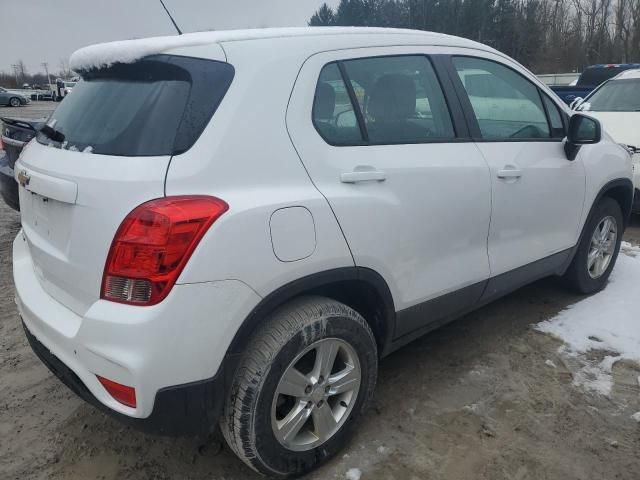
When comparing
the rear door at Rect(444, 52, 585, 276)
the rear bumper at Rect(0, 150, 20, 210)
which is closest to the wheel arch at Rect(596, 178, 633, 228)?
the rear door at Rect(444, 52, 585, 276)

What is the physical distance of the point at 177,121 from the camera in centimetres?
193

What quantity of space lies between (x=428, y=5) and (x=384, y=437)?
130ft

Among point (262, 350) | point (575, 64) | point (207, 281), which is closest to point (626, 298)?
point (262, 350)

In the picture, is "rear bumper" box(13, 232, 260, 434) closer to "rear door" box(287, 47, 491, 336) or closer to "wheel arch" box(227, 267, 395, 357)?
"wheel arch" box(227, 267, 395, 357)

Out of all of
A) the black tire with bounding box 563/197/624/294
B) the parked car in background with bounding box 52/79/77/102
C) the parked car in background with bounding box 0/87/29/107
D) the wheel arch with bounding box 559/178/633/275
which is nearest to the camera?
the parked car in background with bounding box 52/79/77/102

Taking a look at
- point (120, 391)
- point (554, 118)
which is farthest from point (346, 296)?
point (554, 118)

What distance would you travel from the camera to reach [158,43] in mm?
2084

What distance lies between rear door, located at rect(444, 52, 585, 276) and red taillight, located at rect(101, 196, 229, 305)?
170 centimetres

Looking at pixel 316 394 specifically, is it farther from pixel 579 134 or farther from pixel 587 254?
pixel 587 254

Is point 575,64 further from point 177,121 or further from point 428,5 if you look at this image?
point 177,121

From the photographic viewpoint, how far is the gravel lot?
2.41m

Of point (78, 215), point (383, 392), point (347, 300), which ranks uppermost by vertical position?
point (78, 215)

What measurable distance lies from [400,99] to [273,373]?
142cm

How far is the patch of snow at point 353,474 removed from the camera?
2352 mm
